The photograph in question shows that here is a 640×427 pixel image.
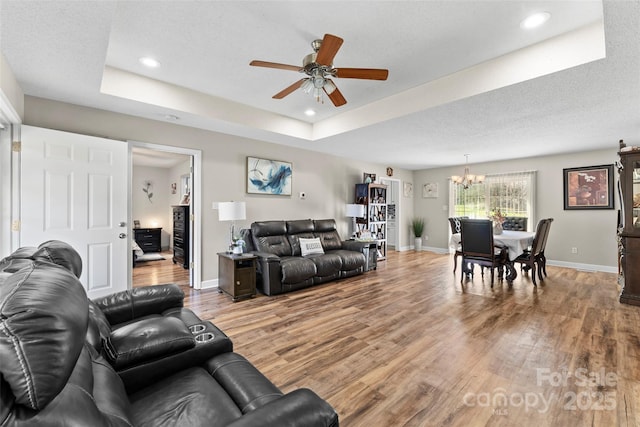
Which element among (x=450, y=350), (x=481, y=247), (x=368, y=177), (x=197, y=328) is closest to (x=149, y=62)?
(x=197, y=328)

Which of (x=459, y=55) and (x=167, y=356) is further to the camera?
(x=459, y=55)

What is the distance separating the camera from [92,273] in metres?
3.28

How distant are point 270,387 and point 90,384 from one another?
65 centimetres

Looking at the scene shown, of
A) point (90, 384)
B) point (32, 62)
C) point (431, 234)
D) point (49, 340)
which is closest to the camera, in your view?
point (49, 340)

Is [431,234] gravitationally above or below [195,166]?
below

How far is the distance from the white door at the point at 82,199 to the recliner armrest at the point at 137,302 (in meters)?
1.72

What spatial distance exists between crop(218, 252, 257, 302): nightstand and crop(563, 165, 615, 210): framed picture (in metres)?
6.46

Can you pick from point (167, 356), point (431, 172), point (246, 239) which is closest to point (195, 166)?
point (246, 239)

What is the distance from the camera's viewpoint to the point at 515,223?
652 cm

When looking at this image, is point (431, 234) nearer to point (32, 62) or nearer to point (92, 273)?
point (92, 273)

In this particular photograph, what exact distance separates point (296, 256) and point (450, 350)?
2825 mm

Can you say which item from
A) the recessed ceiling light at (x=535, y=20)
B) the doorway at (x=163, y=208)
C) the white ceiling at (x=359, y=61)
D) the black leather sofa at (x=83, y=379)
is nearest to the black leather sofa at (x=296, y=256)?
the doorway at (x=163, y=208)

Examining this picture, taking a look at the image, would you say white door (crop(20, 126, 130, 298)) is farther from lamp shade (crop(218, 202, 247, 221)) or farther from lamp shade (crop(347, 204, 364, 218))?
lamp shade (crop(347, 204, 364, 218))

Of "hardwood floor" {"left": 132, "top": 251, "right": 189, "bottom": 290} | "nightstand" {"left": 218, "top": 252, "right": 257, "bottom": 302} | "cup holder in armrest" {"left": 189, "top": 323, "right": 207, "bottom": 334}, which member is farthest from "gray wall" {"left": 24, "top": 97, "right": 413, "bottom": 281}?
"cup holder in armrest" {"left": 189, "top": 323, "right": 207, "bottom": 334}
